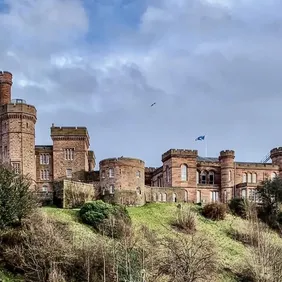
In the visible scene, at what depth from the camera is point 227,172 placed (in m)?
92.9

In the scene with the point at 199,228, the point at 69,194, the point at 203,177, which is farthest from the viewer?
the point at 203,177

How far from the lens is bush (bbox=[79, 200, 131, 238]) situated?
63184 mm

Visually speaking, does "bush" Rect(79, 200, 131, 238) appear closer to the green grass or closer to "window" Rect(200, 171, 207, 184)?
the green grass

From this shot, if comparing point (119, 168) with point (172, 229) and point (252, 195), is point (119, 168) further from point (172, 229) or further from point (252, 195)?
point (252, 195)

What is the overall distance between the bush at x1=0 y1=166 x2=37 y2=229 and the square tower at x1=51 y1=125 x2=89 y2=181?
999 inches

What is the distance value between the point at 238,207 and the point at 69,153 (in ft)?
72.4

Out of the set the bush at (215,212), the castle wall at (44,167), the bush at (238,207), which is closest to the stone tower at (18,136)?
the castle wall at (44,167)

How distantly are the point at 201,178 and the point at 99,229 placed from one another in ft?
103

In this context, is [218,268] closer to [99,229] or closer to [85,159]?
[99,229]

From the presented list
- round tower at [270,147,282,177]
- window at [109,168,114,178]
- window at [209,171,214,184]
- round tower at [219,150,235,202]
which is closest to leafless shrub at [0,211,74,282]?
window at [109,168,114,178]

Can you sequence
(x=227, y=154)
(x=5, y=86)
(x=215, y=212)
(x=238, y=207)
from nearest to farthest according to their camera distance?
(x=215, y=212) → (x=238, y=207) → (x=5, y=86) → (x=227, y=154)

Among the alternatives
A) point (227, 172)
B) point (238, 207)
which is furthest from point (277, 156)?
point (238, 207)

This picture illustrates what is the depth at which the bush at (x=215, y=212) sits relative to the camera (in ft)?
248

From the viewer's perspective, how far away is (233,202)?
79750 millimetres
